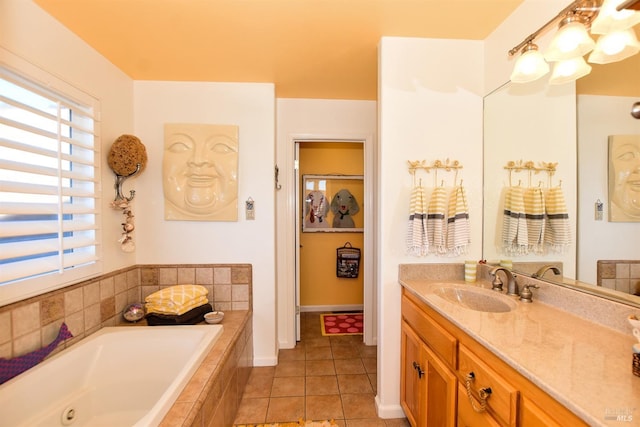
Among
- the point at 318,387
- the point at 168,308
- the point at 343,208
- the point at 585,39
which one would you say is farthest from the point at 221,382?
the point at 343,208

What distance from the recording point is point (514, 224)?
61.0 inches

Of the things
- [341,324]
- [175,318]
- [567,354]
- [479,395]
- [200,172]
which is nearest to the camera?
[567,354]

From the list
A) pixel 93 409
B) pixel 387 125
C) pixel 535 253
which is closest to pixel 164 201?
pixel 93 409

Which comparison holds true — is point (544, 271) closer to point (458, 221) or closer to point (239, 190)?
point (458, 221)

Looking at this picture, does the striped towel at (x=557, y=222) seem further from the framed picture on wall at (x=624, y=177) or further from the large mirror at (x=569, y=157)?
the framed picture on wall at (x=624, y=177)

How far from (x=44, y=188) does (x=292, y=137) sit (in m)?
1.74

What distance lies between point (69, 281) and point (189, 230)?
804mm

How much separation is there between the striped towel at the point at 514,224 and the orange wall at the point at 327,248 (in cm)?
206

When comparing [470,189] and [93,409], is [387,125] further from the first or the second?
[93,409]

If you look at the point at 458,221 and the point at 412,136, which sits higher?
the point at 412,136

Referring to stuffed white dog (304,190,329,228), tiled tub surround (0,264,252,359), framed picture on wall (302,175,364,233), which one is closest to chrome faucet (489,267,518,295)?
tiled tub surround (0,264,252,359)

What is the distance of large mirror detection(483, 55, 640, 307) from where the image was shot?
3.36 feet

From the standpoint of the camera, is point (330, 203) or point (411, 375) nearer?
point (411, 375)

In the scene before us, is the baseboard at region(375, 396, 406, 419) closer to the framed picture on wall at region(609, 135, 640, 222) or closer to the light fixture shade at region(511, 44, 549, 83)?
the framed picture on wall at region(609, 135, 640, 222)
